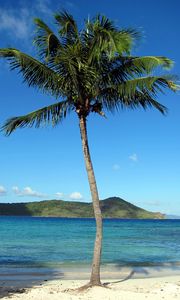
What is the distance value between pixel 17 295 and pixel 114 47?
727 cm

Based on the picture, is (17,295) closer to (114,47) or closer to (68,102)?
(68,102)

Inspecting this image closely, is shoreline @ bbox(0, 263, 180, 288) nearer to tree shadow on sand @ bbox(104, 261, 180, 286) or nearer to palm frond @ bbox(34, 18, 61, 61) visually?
tree shadow on sand @ bbox(104, 261, 180, 286)

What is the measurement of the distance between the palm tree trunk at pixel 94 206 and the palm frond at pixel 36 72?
4.05 feet

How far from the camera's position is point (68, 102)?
551 inches

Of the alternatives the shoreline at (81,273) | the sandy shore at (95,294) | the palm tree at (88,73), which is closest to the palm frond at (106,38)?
the palm tree at (88,73)

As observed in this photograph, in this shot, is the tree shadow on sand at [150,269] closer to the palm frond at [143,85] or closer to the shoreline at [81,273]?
the shoreline at [81,273]

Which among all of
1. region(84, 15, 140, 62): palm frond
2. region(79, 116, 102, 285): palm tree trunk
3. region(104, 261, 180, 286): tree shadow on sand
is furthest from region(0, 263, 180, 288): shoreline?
region(84, 15, 140, 62): palm frond

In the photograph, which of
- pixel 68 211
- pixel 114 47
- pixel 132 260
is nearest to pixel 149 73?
pixel 114 47

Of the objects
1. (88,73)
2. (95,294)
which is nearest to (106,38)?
(88,73)

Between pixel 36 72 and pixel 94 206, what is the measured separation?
429 centimetres

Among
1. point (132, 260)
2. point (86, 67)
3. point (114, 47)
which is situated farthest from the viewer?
point (132, 260)

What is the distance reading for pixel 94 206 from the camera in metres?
13.5

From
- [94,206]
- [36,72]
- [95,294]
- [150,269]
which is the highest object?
[36,72]

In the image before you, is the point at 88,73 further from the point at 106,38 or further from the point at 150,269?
the point at 150,269
